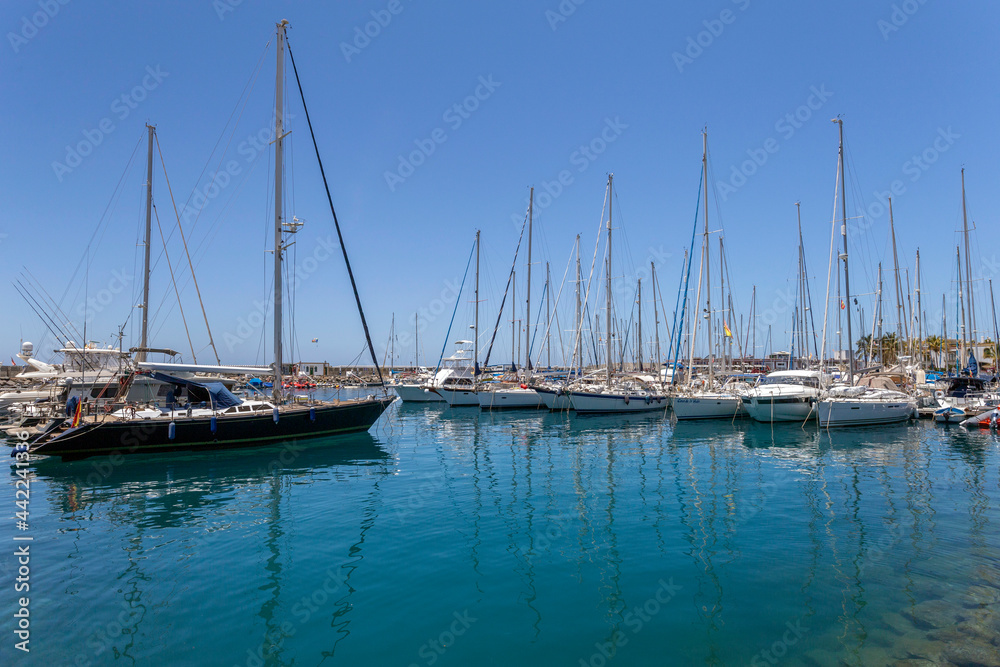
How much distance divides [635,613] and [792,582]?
10.0 ft

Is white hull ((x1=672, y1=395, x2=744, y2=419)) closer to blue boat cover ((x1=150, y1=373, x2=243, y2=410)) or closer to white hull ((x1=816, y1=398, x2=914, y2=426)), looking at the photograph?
→ white hull ((x1=816, y1=398, x2=914, y2=426))

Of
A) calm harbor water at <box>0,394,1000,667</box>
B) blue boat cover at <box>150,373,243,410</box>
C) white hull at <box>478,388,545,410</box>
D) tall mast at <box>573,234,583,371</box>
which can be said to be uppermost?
tall mast at <box>573,234,583,371</box>

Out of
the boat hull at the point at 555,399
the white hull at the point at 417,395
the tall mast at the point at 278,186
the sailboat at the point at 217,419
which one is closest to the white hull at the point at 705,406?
the boat hull at the point at 555,399

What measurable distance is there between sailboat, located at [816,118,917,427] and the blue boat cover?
30.3m

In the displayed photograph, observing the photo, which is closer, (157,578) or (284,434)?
(157,578)

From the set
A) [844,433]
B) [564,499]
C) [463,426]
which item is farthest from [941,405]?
[564,499]

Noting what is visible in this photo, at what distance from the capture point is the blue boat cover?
23.0 m

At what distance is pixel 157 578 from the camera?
30.9 feet

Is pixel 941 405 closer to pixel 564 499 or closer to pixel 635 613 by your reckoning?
pixel 564 499

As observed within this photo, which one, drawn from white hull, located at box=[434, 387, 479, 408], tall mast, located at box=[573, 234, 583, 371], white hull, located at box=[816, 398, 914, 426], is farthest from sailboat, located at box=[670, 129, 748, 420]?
white hull, located at box=[434, 387, 479, 408]

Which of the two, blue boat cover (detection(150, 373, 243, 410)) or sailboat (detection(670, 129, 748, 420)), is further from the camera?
sailboat (detection(670, 129, 748, 420))

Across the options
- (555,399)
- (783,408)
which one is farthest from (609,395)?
(783,408)

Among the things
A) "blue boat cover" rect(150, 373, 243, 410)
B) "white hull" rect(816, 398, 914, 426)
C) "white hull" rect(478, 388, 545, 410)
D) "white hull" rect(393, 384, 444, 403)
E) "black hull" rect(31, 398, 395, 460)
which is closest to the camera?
"black hull" rect(31, 398, 395, 460)

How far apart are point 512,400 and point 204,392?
2564cm
